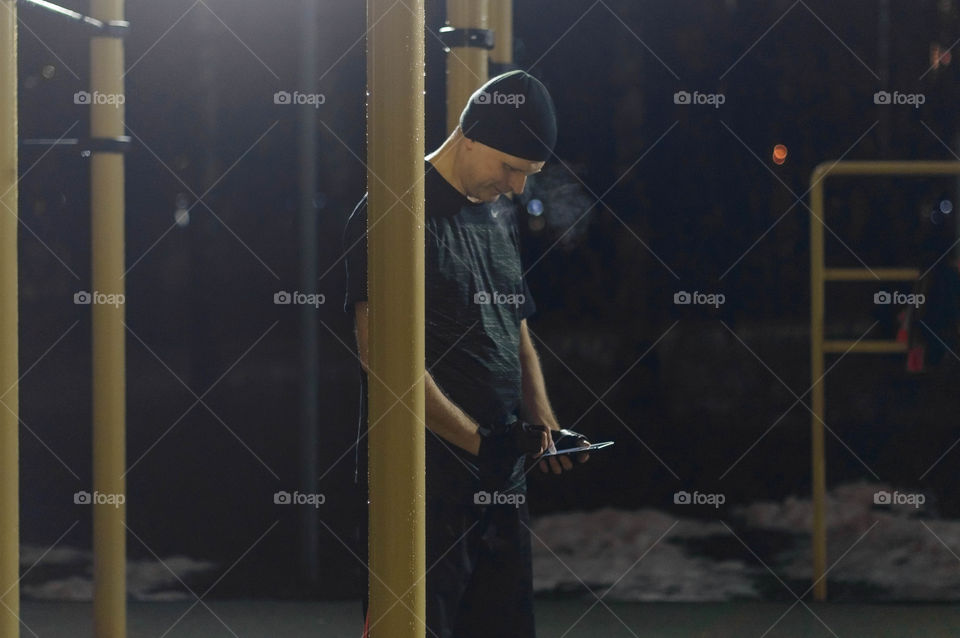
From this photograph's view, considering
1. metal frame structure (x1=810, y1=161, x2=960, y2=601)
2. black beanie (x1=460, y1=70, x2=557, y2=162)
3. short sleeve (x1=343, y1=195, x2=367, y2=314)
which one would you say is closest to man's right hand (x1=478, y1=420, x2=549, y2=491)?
short sleeve (x1=343, y1=195, x2=367, y2=314)

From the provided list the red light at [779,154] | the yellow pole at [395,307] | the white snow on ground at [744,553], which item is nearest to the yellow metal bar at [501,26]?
the white snow on ground at [744,553]

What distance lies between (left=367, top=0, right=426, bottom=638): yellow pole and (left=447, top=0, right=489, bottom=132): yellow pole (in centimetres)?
180

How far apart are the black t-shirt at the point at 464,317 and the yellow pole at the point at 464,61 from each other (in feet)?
2.96

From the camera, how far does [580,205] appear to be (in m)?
7.25

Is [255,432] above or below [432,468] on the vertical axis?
below

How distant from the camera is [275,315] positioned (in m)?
9.38

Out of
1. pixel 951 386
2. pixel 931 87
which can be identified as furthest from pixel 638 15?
pixel 951 386

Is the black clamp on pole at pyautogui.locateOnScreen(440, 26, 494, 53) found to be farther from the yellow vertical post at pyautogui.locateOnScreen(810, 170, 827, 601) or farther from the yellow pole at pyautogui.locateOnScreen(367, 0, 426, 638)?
the yellow pole at pyautogui.locateOnScreen(367, 0, 426, 638)

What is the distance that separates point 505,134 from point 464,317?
1.17 feet

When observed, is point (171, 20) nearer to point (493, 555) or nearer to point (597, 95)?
point (597, 95)

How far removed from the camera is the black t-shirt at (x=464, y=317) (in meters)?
2.95

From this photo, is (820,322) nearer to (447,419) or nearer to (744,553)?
(744,553)

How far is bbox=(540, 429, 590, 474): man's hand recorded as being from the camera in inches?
120

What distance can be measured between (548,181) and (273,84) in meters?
1.35
